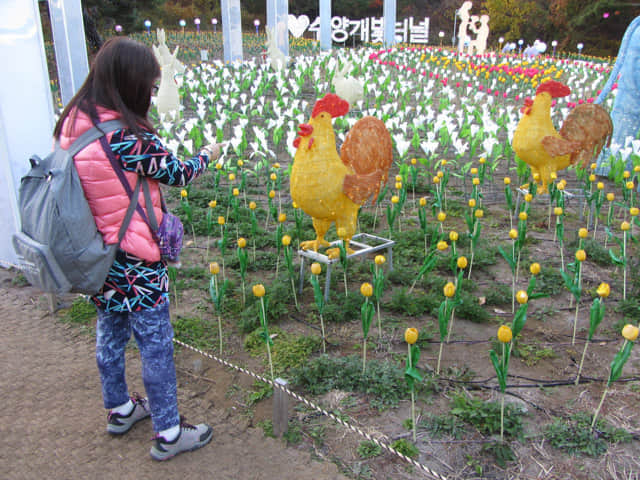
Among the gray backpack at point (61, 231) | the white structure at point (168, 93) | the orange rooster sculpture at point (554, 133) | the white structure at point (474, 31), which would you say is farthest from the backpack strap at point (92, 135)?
the white structure at point (474, 31)

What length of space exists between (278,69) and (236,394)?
10833 mm

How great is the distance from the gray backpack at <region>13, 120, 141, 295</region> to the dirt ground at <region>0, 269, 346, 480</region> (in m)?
0.75

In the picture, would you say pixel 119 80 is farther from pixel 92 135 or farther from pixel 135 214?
pixel 135 214

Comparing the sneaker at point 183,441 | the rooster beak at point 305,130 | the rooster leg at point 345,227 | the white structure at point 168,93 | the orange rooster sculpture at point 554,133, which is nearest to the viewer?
the sneaker at point 183,441

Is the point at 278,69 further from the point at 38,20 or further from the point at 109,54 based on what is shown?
the point at 109,54

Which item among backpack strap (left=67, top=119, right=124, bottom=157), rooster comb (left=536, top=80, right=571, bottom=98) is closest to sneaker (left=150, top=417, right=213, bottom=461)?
backpack strap (left=67, top=119, right=124, bottom=157)

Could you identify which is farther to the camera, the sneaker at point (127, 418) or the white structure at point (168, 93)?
the white structure at point (168, 93)

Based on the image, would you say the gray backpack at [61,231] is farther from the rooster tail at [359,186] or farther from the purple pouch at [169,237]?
the rooster tail at [359,186]

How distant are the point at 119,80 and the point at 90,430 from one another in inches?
57.0

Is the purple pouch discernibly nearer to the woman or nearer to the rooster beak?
the woman

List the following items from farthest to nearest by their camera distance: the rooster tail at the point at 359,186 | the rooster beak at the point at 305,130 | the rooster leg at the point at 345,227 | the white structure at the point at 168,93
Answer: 1. the white structure at the point at 168,93
2. the rooster leg at the point at 345,227
3. the rooster tail at the point at 359,186
4. the rooster beak at the point at 305,130

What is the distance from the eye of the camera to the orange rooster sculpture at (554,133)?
4.43 m

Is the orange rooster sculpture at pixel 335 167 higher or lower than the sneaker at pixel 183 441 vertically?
higher

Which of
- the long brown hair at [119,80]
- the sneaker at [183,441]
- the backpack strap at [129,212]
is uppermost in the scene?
the long brown hair at [119,80]
